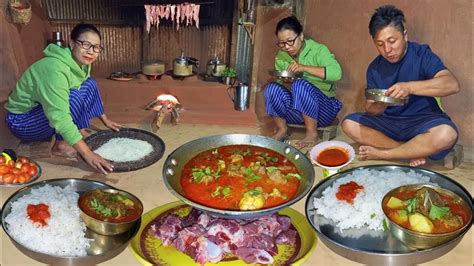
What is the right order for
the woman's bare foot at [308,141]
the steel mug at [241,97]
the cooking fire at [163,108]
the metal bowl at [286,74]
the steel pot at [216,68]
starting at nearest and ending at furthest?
the metal bowl at [286,74], the woman's bare foot at [308,141], the cooking fire at [163,108], the steel mug at [241,97], the steel pot at [216,68]

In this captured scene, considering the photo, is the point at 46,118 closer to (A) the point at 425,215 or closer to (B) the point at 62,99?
(B) the point at 62,99

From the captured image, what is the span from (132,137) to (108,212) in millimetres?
1372

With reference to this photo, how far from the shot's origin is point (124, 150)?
4.13 m

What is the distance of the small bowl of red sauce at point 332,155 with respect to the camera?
143 inches

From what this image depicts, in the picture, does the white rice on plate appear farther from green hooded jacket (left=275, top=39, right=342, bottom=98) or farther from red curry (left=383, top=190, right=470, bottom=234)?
red curry (left=383, top=190, right=470, bottom=234)

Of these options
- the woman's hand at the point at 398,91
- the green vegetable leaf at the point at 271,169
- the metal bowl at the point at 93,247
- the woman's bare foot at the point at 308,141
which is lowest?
the metal bowl at the point at 93,247

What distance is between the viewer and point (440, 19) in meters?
3.96

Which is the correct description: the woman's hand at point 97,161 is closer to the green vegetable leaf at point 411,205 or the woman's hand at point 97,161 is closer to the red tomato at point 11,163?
the red tomato at point 11,163

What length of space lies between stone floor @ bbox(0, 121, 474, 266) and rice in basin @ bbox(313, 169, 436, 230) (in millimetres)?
218

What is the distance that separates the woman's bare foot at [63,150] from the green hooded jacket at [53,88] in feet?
1.28

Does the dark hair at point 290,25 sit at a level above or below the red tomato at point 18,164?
above

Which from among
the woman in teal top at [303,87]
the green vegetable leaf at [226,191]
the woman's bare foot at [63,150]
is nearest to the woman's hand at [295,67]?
the woman in teal top at [303,87]

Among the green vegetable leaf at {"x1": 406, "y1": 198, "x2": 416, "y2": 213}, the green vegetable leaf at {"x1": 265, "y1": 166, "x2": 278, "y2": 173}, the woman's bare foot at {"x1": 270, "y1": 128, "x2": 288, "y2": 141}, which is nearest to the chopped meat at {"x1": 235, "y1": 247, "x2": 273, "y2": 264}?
the green vegetable leaf at {"x1": 265, "y1": 166, "x2": 278, "y2": 173}

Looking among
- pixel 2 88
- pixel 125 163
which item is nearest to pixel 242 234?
pixel 125 163
